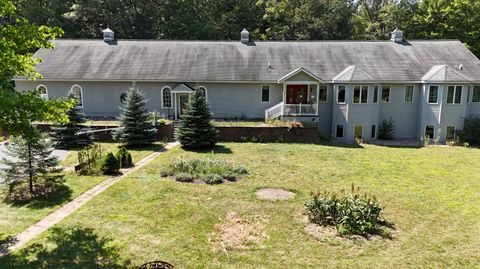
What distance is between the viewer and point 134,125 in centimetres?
1967

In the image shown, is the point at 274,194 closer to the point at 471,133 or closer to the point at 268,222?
the point at 268,222

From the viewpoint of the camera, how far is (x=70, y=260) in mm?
7391

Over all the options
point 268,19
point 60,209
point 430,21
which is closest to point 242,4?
point 268,19

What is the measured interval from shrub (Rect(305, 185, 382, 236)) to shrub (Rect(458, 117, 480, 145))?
17.7 m

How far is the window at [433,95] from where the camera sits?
2369 centimetres

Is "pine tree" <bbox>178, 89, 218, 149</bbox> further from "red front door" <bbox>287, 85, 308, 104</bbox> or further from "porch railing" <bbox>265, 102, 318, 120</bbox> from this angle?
"red front door" <bbox>287, 85, 308, 104</bbox>

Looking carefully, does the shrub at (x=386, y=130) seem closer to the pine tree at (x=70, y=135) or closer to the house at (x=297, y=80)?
the house at (x=297, y=80)

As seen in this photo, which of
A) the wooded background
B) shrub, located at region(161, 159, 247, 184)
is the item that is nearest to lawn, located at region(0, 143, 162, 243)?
shrub, located at region(161, 159, 247, 184)

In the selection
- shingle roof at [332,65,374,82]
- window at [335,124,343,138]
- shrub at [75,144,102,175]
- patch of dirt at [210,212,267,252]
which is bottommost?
patch of dirt at [210,212,267,252]

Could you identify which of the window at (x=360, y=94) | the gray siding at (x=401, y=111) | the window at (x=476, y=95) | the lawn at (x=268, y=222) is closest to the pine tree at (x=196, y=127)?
the lawn at (x=268, y=222)

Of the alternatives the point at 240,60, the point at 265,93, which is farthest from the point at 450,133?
the point at 240,60

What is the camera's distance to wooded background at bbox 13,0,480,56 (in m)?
37.2

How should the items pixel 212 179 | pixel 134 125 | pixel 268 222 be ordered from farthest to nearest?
pixel 134 125, pixel 212 179, pixel 268 222

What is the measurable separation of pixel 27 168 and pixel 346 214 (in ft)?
34.3
